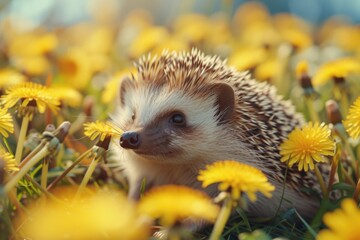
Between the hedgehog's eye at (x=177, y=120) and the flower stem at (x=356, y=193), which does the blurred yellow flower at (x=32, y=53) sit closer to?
the hedgehog's eye at (x=177, y=120)

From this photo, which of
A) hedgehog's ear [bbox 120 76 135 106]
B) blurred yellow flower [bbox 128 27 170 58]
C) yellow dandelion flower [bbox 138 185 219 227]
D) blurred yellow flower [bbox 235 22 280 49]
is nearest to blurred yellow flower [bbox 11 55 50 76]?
blurred yellow flower [bbox 128 27 170 58]

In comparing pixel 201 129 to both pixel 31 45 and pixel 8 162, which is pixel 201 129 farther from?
pixel 31 45

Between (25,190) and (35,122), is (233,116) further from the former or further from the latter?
(35,122)

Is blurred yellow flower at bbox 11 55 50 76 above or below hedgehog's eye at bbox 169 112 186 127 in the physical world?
above

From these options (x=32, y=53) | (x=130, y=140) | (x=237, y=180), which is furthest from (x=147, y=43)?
(x=237, y=180)

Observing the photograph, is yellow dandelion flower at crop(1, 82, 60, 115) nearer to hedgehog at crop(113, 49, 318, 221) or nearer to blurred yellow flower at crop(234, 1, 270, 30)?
hedgehog at crop(113, 49, 318, 221)

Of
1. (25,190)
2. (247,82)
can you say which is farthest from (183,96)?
(25,190)

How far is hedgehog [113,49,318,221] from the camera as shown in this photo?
→ 3.06m

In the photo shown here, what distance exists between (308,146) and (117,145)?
1.02m

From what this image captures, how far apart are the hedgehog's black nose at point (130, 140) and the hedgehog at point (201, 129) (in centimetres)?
2

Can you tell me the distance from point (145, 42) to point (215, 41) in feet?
3.76

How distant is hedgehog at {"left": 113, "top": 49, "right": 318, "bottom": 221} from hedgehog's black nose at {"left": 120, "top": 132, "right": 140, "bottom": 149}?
0.7 inches

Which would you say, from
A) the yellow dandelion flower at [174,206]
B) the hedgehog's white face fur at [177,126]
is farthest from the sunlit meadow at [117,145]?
the hedgehog's white face fur at [177,126]

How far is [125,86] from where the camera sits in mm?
3568
